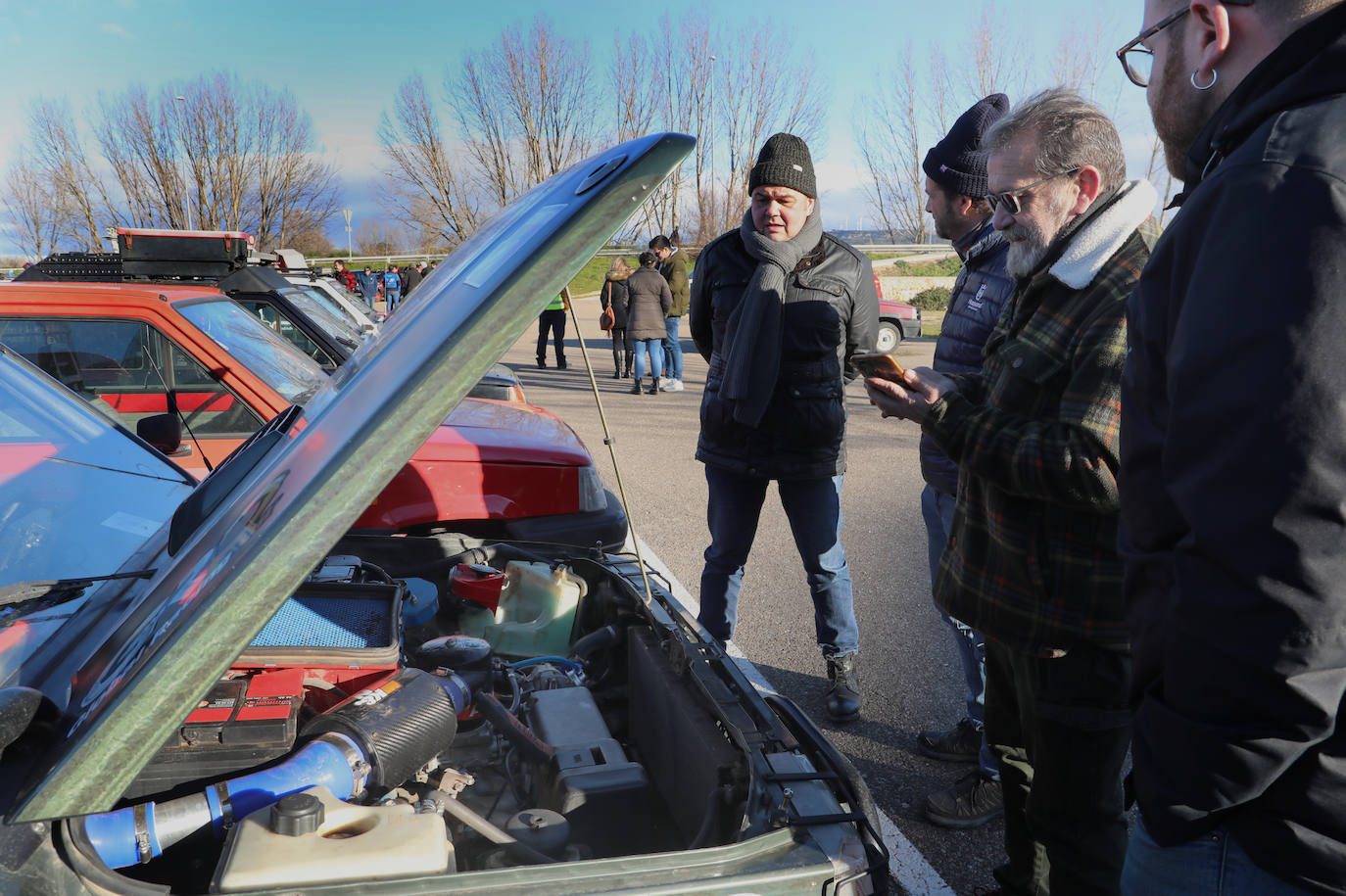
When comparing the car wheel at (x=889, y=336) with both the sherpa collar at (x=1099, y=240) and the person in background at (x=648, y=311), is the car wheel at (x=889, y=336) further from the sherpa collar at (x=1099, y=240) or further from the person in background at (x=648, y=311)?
the sherpa collar at (x=1099, y=240)

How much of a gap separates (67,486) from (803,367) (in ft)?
7.86

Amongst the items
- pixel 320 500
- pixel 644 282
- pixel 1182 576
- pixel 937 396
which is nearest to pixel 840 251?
pixel 937 396

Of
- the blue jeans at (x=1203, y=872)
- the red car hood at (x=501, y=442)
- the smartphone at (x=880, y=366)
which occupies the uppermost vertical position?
the smartphone at (x=880, y=366)

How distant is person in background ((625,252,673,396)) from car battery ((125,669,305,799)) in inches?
397

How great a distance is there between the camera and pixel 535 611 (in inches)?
104

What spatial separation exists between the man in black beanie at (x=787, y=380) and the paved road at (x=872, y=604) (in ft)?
0.96

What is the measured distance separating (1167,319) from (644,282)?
1073 cm

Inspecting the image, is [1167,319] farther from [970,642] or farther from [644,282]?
[644,282]

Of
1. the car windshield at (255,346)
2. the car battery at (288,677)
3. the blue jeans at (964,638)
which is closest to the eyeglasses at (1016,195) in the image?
the blue jeans at (964,638)

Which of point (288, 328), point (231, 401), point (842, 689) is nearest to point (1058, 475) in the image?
point (842, 689)

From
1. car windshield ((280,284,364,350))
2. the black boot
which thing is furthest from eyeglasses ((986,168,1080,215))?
car windshield ((280,284,364,350))

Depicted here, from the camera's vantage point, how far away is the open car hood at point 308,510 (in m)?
1.00

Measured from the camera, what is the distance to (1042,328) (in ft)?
6.59

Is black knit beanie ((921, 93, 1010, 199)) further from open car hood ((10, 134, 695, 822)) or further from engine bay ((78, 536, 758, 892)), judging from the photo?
open car hood ((10, 134, 695, 822))
